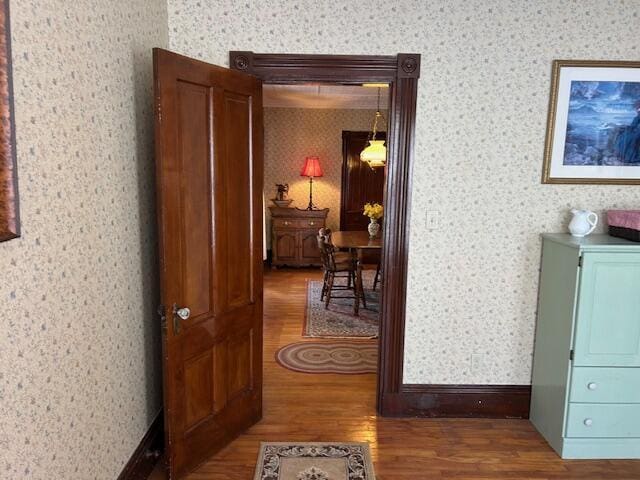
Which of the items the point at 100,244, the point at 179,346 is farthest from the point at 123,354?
the point at 100,244

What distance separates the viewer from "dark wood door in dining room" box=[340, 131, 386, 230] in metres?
8.06

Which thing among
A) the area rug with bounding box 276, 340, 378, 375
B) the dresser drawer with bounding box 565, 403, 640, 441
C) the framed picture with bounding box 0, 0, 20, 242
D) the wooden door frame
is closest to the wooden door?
the dresser drawer with bounding box 565, 403, 640, 441

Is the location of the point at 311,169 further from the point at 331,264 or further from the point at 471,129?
the point at 471,129

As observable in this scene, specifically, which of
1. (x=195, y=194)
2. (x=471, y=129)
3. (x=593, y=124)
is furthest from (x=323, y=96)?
(x=195, y=194)

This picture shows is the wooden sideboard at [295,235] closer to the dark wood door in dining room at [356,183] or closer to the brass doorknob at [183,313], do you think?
the dark wood door in dining room at [356,183]

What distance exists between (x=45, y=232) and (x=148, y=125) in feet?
3.86

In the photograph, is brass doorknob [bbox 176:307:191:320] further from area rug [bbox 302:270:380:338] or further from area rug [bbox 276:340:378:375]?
area rug [bbox 302:270:380:338]

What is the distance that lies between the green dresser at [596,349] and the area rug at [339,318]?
2.16 m

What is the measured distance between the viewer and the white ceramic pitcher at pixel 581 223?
2789mm

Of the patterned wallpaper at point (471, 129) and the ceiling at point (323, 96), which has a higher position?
the ceiling at point (323, 96)

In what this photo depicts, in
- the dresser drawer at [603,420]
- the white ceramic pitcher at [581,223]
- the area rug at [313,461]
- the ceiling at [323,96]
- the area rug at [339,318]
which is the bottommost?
the area rug at [313,461]

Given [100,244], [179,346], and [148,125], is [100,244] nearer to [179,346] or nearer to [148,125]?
[179,346]

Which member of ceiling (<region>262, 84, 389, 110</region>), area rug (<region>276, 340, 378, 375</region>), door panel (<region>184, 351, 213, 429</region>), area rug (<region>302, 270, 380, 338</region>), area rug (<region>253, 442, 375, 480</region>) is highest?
ceiling (<region>262, 84, 389, 110</region>)

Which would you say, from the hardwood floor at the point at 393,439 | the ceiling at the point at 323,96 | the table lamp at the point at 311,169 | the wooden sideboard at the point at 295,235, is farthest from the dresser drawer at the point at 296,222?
the hardwood floor at the point at 393,439
